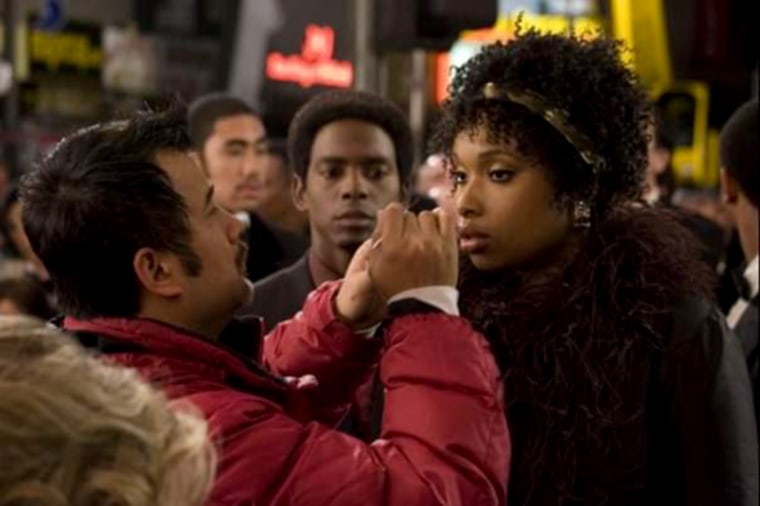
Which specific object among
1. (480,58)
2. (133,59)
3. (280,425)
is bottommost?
(133,59)

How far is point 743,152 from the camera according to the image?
5246mm

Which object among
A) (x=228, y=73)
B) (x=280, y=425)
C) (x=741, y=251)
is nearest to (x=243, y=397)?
(x=280, y=425)

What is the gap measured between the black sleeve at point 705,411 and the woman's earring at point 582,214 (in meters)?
0.27

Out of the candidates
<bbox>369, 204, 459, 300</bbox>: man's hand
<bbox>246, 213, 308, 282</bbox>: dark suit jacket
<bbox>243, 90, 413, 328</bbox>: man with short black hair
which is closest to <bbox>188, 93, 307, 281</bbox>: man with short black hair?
<bbox>246, 213, 308, 282</bbox>: dark suit jacket

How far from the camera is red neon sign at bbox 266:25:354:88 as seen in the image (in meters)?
10.4

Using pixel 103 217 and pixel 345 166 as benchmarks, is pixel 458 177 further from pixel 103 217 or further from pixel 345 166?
pixel 345 166

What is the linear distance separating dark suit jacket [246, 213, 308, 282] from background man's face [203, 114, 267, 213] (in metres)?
0.67

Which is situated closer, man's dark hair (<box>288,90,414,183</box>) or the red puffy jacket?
the red puffy jacket

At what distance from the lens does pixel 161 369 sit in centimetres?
256

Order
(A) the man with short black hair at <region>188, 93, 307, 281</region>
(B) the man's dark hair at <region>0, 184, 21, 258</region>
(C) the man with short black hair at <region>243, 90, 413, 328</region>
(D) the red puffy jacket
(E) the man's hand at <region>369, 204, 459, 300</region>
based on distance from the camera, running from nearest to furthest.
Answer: (D) the red puffy jacket → (E) the man's hand at <region>369, 204, 459, 300</region> → (C) the man with short black hair at <region>243, 90, 413, 328</region> → (A) the man with short black hair at <region>188, 93, 307, 281</region> → (B) the man's dark hair at <region>0, 184, 21, 258</region>

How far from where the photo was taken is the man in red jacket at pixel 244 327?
8.23 feet

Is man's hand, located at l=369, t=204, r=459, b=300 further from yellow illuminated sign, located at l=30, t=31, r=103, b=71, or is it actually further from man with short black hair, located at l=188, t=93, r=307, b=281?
yellow illuminated sign, located at l=30, t=31, r=103, b=71

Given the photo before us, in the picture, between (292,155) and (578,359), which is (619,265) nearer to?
(578,359)

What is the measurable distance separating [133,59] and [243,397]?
2384 centimetres
